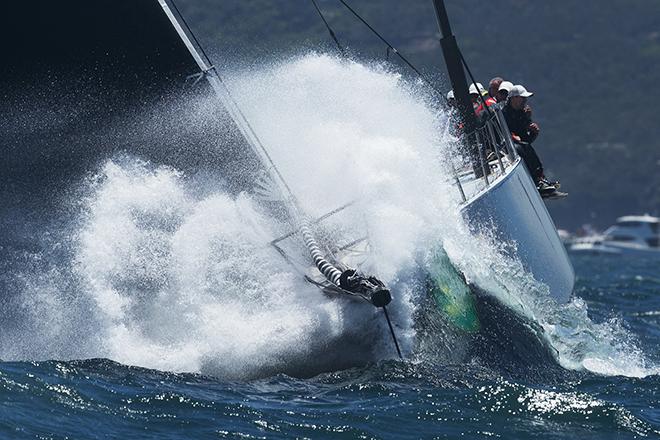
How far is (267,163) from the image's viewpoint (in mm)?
10070

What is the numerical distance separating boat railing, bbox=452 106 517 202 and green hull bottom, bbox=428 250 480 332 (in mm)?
1201

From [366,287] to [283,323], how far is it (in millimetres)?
605

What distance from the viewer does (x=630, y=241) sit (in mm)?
48438

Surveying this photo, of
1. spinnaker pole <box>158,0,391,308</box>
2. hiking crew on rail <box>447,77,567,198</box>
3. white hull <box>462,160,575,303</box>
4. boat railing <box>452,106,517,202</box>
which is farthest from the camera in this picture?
hiking crew on rail <box>447,77,567,198</box>

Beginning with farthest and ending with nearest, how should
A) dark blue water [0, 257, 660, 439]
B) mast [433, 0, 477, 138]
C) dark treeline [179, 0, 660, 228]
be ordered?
dark treeline [179, 0, 660, 228] < mast [433, 0, 477, 138] < dark blue water [0, 257, 660, 439]

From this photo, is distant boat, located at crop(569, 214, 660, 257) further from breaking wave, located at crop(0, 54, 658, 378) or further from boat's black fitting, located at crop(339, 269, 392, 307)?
boat's black fitting, located at crop(339, 269, 392, 307)

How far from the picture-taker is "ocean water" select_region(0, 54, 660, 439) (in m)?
7.00

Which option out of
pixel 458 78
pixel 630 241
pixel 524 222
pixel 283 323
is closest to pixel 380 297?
pixel 283 323

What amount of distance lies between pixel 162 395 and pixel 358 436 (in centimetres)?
115

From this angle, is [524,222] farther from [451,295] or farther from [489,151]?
[451,295]

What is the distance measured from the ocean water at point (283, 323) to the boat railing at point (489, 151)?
0.36 meters

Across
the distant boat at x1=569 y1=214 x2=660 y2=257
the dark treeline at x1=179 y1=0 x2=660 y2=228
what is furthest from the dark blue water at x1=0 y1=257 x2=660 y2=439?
the dark treeline at x1=179 y1=0 x2=660 y2=228

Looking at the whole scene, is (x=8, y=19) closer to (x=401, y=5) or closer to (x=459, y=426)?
(x=459, y=426)

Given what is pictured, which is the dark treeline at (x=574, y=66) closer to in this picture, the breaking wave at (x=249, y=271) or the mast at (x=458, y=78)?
the mast at (x=458, y=78)
